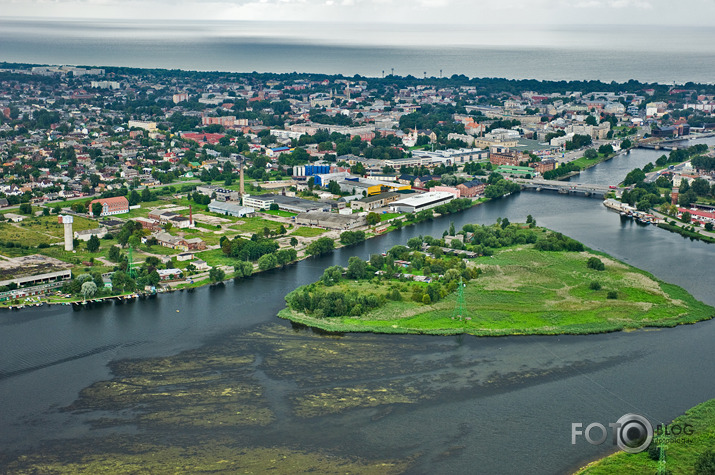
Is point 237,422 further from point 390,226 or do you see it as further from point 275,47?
point 275,47

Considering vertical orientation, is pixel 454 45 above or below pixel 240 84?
above

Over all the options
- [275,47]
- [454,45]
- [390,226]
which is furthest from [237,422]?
[454,45]

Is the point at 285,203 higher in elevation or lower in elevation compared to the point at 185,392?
higher

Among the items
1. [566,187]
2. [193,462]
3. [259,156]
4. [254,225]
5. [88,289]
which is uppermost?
[259,156]

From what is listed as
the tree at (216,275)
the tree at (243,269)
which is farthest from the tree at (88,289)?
the tree at (243,269)

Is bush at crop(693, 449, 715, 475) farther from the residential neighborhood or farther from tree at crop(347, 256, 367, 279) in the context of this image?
the residential neighborhood

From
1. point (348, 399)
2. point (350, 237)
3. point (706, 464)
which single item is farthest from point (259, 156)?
point (706, 464)

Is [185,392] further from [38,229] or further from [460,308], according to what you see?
[38,229]
